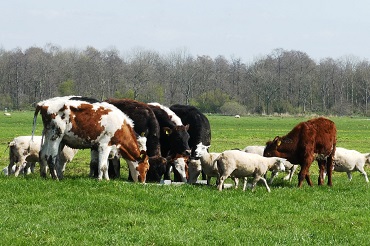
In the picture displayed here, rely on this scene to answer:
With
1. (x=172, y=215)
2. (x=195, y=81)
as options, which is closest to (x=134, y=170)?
(x=172, y=215)

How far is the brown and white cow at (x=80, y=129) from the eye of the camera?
53.8 ft

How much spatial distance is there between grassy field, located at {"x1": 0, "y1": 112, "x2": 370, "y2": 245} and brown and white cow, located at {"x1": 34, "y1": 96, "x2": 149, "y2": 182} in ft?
4.04

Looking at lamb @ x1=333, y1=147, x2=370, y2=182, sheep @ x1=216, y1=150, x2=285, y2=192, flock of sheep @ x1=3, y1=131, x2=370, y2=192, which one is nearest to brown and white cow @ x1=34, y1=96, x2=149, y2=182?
flock of sheep @ x1=3, y1=131, x2=370, y2=192

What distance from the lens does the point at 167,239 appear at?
994 centimetres

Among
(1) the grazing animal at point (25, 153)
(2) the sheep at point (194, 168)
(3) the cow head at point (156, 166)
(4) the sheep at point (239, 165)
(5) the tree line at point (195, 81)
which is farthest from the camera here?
(5) the tree line at point (195, 81)

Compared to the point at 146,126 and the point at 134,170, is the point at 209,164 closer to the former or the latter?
the point at 134,170

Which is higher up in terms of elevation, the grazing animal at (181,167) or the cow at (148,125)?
the cow at (148,125)

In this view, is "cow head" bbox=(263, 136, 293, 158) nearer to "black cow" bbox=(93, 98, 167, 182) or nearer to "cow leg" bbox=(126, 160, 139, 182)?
"black cow" bbox=(93, 98, 167, 182)

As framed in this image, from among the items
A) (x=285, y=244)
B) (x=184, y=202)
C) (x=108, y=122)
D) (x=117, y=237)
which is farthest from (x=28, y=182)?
(x=285, y=244)

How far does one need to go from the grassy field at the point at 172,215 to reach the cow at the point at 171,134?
396 cm

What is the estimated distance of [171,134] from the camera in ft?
66.7

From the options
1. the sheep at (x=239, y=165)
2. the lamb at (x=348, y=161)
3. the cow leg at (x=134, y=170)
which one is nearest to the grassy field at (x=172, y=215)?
the sheep at (x=239, y=165)

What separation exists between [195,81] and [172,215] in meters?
144

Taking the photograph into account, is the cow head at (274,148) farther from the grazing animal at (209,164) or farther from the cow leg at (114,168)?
the cow leg at (114,168)
